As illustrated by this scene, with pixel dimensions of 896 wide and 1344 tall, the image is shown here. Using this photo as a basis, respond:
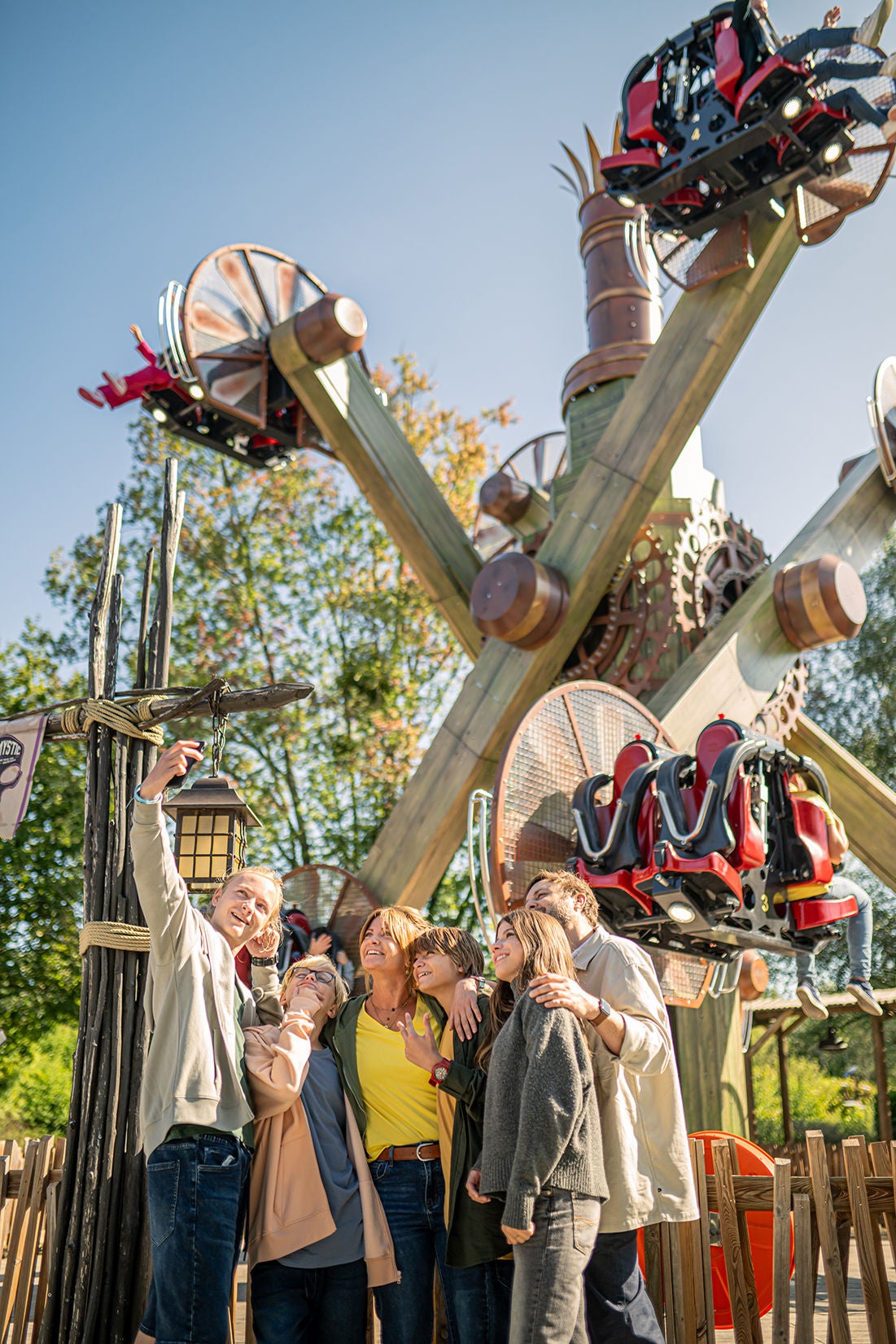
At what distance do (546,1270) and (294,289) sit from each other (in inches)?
338

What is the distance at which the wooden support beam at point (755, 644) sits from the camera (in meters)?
8.41

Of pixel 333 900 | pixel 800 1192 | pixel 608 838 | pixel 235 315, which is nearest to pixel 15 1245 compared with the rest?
pixel 800 1192

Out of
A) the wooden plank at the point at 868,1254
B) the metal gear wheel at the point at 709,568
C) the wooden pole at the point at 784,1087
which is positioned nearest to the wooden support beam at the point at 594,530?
the metal gear wheel at the point at 709,568

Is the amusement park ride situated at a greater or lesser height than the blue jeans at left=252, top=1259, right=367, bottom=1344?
greater

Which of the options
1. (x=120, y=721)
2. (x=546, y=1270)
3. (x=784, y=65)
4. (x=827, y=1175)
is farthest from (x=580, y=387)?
(x=546, y=1270)

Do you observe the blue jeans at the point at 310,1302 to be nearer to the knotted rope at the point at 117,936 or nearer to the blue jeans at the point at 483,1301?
the blue jeans at the point at 483,1301

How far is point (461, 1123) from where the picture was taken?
340cm

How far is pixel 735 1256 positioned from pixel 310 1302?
1.81 metres

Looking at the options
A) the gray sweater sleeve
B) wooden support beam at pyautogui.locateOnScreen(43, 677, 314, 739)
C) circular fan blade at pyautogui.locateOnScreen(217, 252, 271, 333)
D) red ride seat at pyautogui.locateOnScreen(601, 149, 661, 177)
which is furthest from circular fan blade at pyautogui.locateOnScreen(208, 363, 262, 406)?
the gray sweater sleeve

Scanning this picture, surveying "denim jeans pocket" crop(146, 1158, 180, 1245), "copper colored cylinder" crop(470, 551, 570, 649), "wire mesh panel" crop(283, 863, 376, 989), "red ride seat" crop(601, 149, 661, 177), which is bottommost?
"denim jeans pocket" crop(146, 1158, 180, 1245)

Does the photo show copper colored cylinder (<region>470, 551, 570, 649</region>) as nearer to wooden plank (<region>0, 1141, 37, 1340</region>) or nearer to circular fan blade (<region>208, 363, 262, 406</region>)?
circular fan blade (<region>208, 363, 262, 406</region>)

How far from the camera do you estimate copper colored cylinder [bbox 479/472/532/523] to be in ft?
36.4

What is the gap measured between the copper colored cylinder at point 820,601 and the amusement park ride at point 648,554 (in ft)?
0.06

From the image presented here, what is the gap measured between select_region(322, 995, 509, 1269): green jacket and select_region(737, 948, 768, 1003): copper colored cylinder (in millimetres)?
5251
